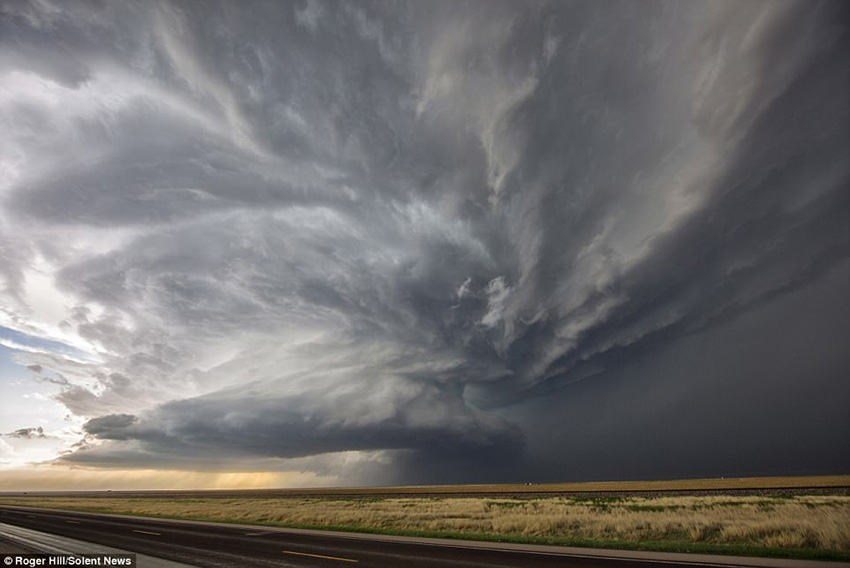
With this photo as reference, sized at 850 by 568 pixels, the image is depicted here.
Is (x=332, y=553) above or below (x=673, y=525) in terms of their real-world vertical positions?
below

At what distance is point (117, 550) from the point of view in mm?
17875

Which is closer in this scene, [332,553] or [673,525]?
[332,553]

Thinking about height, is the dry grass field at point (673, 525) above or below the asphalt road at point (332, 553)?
above

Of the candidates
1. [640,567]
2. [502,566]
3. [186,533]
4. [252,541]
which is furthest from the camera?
[186,533]

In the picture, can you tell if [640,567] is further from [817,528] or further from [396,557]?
[817,528]

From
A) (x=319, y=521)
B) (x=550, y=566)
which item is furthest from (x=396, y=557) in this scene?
(x=319, y=521)

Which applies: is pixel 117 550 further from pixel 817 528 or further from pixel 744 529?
pixel 817 528

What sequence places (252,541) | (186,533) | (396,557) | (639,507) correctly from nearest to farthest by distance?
(396,557) → (252,541) → (186,533) → (639,507)

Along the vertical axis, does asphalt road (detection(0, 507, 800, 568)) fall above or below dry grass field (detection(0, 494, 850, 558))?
below

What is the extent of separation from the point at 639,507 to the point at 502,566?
25.1m

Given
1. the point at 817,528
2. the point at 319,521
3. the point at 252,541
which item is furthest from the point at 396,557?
the point at 319,521

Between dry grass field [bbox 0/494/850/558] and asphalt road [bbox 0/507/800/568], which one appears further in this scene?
dry grass field [bbox 0/494/850/558]

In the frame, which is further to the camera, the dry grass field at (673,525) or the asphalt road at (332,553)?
the dry grass field at (673,525)

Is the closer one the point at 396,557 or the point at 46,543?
the point at 396,557
